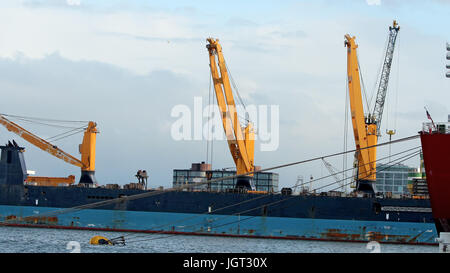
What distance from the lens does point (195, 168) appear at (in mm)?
140500

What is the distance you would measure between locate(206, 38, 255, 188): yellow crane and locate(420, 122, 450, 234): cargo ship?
41.6 meters

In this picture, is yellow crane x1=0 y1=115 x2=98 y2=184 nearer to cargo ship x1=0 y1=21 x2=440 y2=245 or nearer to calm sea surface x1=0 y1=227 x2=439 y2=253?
cargo ship x1=0 y1=21 x2=440 y2=245

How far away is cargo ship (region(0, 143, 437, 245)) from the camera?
6969cm

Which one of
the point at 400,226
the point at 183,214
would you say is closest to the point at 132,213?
the point at 183,214

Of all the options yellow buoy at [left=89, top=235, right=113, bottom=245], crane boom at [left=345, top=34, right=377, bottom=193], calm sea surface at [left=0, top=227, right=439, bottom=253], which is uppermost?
crane boom at [left=345, top=34, right=377, bottom=193]

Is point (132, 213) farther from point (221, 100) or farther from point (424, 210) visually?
point (424, 210)

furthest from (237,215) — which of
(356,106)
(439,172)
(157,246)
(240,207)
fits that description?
(439,172)

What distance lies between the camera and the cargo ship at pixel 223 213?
6969cm

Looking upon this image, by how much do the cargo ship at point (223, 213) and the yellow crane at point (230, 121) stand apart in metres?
4.20

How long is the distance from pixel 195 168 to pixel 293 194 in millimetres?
63392

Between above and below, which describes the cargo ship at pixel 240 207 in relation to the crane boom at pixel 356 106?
below

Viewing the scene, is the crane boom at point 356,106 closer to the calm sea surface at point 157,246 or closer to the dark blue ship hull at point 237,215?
the dark blue ship hull at point 237,215

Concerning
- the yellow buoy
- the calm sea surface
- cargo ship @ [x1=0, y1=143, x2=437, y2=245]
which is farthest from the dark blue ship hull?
the yellow buoy

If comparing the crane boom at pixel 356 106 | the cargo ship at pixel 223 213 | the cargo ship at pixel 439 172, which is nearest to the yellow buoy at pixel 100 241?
the cargo ship at pixel 223 213
